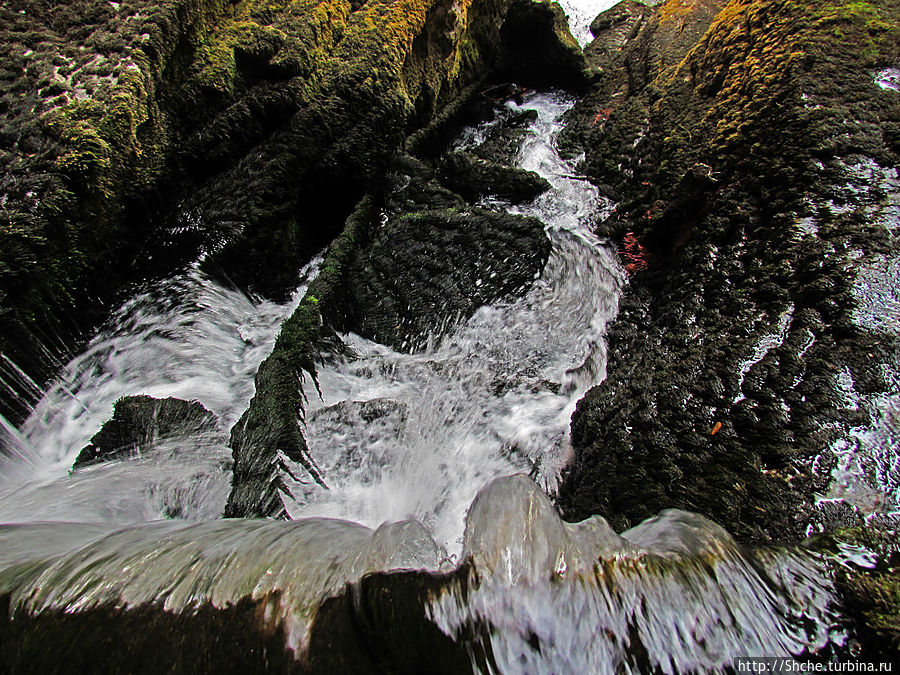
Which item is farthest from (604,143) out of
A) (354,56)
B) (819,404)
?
(819,404)

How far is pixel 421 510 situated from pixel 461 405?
823 millimetres

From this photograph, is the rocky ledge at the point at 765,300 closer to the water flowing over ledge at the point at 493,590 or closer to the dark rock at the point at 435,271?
the water flowing over ledge at the point at 493,590

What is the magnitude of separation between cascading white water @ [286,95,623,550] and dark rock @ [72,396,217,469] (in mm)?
765

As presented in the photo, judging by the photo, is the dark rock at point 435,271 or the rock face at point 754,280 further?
the dark rock at point 435,271

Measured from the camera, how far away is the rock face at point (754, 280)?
2.01m

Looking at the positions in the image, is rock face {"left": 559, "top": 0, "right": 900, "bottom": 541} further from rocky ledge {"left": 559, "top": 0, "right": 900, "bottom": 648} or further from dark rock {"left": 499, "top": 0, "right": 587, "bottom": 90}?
dark rock {"left": 499, "top": 0, "right": 587, "bottom": 90}

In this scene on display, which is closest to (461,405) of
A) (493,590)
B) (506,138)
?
(493,590)

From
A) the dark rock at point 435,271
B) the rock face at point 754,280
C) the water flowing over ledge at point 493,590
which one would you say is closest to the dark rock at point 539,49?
the rock face at point 754,280

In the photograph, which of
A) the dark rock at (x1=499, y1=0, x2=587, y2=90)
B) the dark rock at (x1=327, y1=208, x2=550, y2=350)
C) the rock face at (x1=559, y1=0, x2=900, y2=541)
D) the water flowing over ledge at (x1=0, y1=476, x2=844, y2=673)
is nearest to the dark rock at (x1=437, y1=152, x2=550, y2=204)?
the rock face at (x1=559, y1=0, x2=900, y2=541)

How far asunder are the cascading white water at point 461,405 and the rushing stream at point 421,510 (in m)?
0.01

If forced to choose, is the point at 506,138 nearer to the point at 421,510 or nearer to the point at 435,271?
the point at 435,271

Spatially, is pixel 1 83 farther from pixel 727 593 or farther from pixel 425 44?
pixel 727 593

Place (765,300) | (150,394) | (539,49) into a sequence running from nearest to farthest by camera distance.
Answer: (765,300)
(150,394)
(539,49)

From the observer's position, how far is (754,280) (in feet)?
9.04
